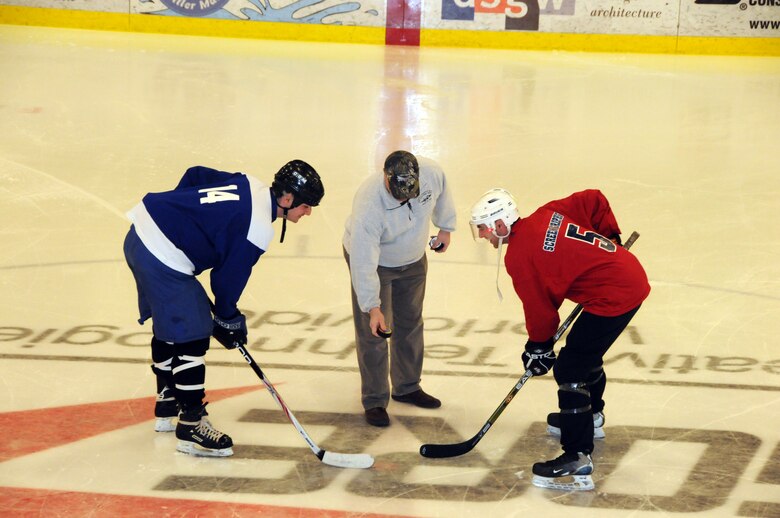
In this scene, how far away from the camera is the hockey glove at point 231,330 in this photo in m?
3.80

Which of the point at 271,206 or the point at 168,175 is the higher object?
the point at 271,206

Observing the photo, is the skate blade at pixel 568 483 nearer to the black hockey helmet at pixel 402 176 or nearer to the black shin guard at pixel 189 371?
the black hockey helmet at pixel 402 176

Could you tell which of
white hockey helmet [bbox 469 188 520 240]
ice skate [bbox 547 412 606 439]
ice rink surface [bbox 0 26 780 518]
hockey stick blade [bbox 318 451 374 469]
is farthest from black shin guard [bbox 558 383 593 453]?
hockey stick blade [bbox 318 451 374 469]

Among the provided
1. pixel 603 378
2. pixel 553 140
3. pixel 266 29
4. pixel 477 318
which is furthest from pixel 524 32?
pixel 603 378

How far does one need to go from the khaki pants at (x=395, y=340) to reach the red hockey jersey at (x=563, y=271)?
0.67 m

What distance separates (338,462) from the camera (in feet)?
12.5

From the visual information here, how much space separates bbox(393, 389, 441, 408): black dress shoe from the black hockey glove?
2.22ft

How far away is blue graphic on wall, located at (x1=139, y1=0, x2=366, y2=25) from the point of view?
14.9m

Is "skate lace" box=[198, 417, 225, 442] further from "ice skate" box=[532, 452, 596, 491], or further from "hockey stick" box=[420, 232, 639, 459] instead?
"ice skate" box=[532, 452, 596, 491]

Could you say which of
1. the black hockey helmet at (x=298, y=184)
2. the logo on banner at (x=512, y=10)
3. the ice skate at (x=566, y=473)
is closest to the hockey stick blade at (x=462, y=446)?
the ice skate at (x=566, y=473)

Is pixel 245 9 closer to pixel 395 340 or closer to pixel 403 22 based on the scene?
pixel 403 22

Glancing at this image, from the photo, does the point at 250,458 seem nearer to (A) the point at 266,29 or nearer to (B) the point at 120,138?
(B) the point at 120,138

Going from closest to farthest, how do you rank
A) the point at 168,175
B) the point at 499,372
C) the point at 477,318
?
the point at 499,372
the point at 477,318
the point at 168,175

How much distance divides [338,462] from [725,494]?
1.24m
